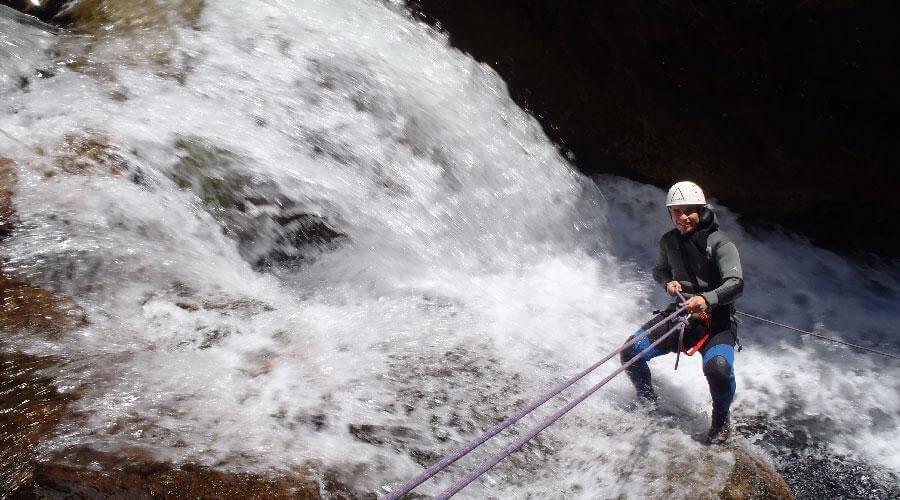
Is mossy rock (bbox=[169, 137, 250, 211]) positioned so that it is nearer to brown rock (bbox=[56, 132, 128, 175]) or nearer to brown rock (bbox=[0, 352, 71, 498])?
brown rock (bbox=[56, 132, 128, 175])

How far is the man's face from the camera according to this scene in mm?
3945

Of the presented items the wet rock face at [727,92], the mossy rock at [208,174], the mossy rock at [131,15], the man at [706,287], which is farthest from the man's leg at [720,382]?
the mossy rock at [131,15]

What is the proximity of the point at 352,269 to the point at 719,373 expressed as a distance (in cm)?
300

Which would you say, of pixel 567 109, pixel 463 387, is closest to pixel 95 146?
pixel 463 387

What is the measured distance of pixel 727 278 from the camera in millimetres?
3721

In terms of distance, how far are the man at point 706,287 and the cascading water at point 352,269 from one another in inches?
18.2

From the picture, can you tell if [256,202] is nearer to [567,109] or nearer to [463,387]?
[463,387]

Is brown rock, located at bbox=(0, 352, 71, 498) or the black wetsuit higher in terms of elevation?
the black wetsuit

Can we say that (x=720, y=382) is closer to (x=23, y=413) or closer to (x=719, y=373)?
A: (x=719, y=373)

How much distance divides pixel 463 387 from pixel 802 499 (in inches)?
89.2

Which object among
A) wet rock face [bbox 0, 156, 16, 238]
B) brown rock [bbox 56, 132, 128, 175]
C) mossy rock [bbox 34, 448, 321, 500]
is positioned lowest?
wet rock face [bbox 0, 156, 16, 238]

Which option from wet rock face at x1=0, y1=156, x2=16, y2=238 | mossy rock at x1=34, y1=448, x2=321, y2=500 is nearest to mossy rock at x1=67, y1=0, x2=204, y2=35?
wet rock face at x1=0, y1=156, x2=16, y2=238

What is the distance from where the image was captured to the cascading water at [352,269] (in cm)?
362

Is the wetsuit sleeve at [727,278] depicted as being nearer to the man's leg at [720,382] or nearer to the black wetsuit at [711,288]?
the black wetsuit at [711,288]
